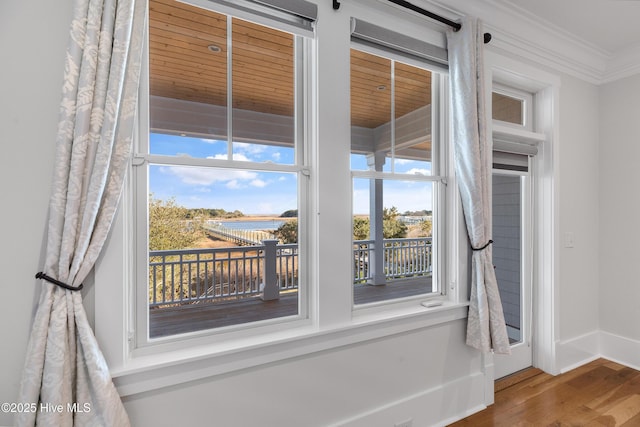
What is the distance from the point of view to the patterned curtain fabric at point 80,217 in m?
1.06

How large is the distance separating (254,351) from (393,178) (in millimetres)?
1267

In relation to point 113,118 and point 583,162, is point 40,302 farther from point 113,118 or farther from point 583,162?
point 583,162

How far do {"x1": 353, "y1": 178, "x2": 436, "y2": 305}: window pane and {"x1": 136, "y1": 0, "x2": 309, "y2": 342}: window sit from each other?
409 mm

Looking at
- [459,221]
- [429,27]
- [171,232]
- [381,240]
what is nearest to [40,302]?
[171,232]

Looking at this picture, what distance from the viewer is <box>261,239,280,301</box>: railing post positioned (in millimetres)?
1658

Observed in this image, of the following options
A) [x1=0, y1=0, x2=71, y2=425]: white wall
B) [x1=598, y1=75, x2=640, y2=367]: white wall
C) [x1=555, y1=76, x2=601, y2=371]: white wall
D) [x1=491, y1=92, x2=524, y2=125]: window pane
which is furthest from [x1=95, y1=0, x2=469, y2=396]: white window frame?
[x1=598, y1=75, x2=640, y2=367]: white wall

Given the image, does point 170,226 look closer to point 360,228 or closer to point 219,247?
point 219,247

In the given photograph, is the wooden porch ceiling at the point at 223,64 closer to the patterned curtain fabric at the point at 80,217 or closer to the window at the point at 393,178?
the window at the point at 393,178

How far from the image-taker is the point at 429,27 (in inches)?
78.6

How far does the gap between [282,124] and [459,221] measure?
134 cm

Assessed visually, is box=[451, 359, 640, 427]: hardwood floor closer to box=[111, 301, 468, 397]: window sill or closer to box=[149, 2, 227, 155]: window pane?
box=[111, 301, 468, 397]: window sill

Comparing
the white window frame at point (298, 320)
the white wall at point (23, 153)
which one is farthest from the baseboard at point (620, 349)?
the white wall at point (23, 153)

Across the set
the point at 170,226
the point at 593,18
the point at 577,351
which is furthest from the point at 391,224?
the point at 577,351

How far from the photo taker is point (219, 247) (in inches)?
61.2
